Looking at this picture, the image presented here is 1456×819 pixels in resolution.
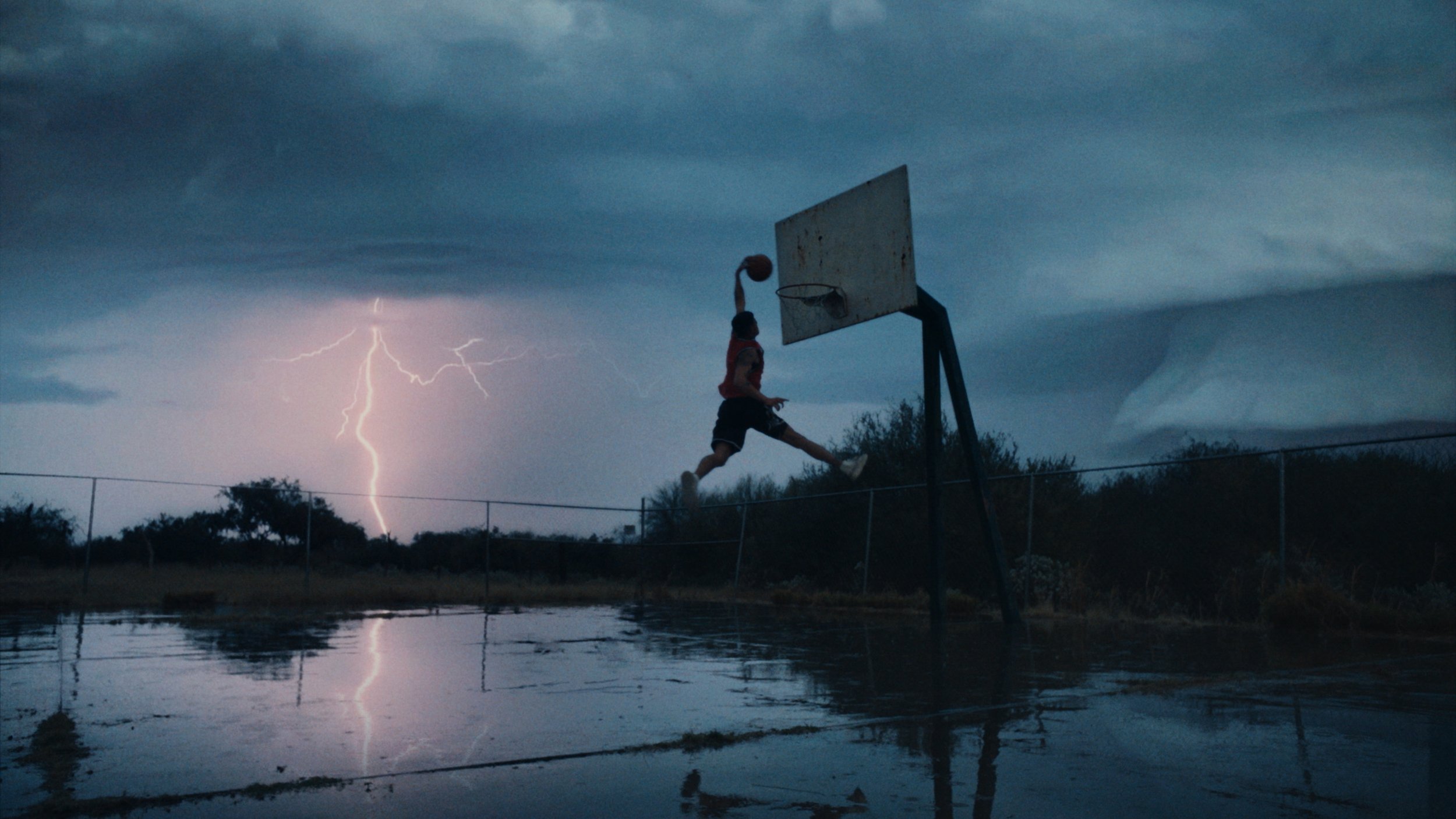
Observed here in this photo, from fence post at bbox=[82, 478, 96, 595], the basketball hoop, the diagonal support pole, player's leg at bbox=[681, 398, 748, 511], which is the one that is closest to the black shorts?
player's leg at bbox=[681, 398, 748, 511]

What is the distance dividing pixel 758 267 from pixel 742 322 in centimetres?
86

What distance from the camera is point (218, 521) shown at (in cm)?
2984

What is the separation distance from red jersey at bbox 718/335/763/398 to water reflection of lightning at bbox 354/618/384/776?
2.99 metres

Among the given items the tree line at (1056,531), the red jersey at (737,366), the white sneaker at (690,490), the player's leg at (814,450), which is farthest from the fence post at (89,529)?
the player's leg at (814,450)

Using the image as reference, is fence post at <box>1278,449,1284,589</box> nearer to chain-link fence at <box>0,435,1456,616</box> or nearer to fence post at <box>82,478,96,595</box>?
chain-link fence at <box>0,435,1456,616</box>

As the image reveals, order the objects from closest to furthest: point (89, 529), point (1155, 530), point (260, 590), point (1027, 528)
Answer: point (1027, 528) < point (89, 529) < point (260, 590) < point (1155, 530)

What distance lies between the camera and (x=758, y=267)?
797cm

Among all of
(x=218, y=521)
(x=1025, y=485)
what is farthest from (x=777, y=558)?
(x=218, y=521)

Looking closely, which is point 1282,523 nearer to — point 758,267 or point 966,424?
point 966,424

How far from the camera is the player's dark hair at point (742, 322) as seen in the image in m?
7.27

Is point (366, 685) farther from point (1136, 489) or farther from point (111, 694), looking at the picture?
point (1136, 489)

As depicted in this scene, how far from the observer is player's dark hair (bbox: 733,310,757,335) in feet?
23.8

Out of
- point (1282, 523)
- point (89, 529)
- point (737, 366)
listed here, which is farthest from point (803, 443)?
point (89, 529)

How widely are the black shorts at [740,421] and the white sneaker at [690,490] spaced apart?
0.29 metres
